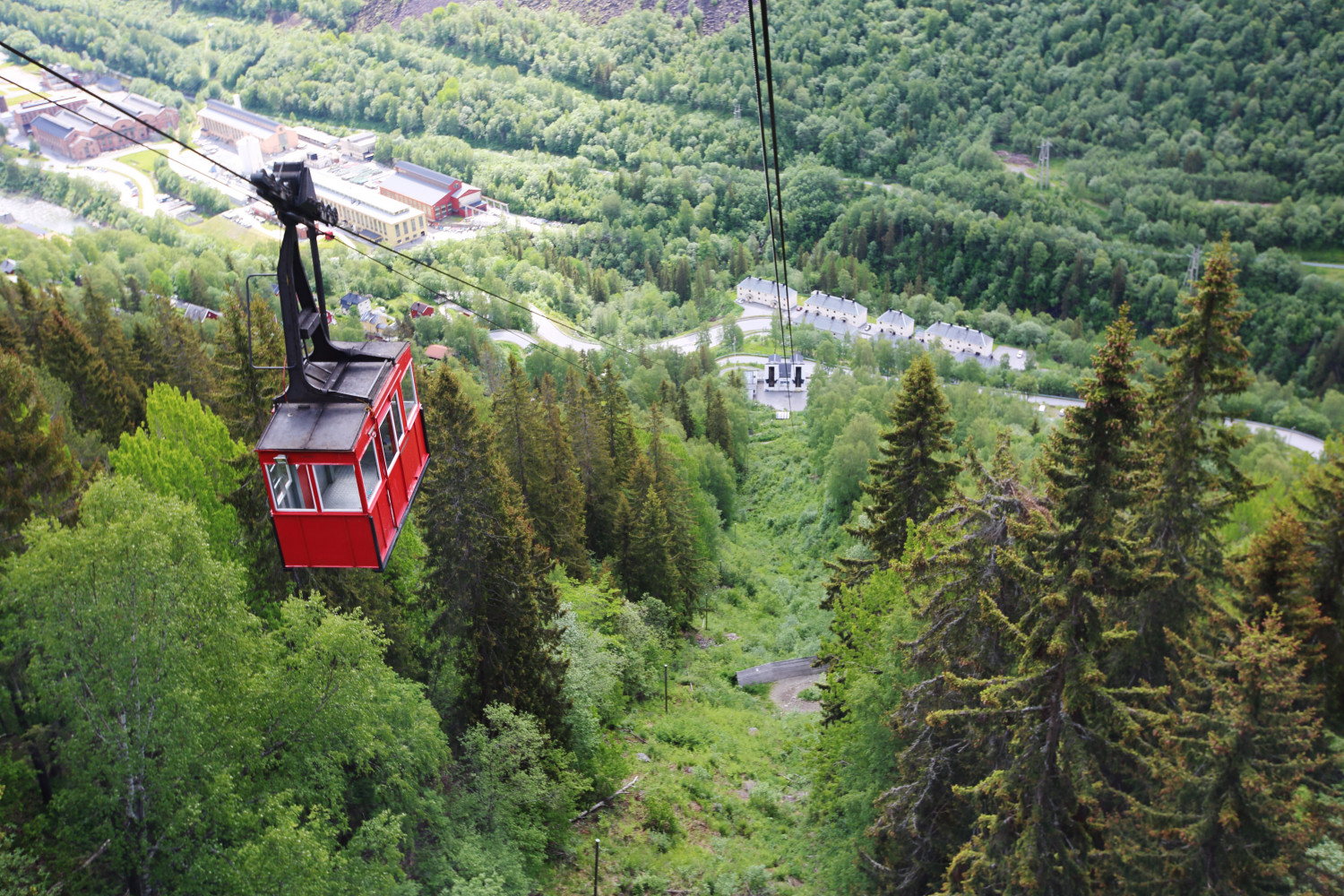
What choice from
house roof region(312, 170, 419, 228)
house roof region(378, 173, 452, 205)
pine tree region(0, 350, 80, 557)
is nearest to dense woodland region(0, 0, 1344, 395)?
house roof region(378, 173, 452, 205)

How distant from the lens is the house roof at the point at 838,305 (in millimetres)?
139125

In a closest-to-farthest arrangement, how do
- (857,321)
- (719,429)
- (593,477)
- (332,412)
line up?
1. (332,412)
2. (593,477)
3. (719,429)
4. (857,321)

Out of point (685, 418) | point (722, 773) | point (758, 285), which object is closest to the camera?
point (722, 773)

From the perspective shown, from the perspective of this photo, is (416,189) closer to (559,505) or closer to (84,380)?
(84,380)

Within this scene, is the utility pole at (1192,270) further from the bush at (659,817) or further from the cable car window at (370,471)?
the cable car window at (370,471)

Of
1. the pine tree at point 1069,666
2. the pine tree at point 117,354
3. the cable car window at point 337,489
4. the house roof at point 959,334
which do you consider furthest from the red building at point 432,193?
the pine tree at point 1069,666

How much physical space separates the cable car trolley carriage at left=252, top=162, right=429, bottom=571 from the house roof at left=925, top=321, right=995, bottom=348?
404 feet

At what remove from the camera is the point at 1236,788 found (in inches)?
659

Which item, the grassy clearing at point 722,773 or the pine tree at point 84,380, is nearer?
the grassy clearing at point 722,773

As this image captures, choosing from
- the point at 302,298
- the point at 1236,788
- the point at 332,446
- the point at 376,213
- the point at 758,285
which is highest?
the point at 302,298

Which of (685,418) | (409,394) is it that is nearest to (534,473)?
(409,394)

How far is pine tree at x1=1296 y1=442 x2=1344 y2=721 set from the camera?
80.9 feet

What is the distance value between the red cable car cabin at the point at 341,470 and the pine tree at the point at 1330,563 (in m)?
23.2

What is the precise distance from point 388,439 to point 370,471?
0.87m
